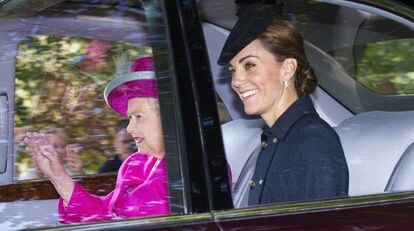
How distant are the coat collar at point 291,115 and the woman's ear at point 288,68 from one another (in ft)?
0.25

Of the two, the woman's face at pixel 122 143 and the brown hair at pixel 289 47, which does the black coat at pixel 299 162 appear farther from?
the woman's face at pixel 122 143

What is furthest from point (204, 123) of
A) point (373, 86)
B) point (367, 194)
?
point (373, 86)

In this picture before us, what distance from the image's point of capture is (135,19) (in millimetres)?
2500

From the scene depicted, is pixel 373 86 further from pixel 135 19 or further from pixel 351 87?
pixel 135 19

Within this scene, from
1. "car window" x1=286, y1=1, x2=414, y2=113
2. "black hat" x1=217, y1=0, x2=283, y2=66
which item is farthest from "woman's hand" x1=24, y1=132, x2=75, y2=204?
"car window" x1=286, y1=1, x2=414, y2=113

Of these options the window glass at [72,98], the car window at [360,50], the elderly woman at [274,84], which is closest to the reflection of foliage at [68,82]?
the window glass at [72,98]

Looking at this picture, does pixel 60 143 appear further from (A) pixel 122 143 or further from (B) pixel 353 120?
(B) pixel 353 120

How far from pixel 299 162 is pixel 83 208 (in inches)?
23.8

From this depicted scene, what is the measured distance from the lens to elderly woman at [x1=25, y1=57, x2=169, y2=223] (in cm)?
240

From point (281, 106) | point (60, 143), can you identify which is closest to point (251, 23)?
point (281, 106)

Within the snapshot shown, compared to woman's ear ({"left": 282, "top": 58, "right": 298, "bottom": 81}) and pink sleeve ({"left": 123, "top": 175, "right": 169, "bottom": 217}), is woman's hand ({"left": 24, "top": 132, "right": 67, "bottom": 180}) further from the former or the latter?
woman's ear ({"left": 282, "top": 58, "right": 298, "bottom": 81})

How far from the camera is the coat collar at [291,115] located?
2.74 m

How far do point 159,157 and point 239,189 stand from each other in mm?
284

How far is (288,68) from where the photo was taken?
2.78m
